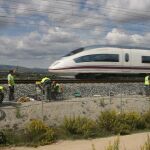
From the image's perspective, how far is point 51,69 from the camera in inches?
1086

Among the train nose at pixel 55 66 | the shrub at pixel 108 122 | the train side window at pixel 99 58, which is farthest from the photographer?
the train side window at pixel 99 58

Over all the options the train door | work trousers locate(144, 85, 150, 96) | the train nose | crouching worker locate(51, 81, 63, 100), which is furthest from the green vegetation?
the train door

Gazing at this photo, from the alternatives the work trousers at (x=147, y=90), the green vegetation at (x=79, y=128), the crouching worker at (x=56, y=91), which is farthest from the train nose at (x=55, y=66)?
the green vegetation at (x=79, y=128)

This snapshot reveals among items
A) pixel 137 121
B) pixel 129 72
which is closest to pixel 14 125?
pixel 137 121

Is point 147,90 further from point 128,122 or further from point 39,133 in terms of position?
point 39,133

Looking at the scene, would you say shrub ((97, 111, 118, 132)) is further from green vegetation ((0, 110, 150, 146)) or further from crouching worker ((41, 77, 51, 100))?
crouching worker ((41, 77, 51, 100))

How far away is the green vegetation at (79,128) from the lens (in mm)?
17297

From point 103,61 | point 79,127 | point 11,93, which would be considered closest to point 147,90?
point 103,61

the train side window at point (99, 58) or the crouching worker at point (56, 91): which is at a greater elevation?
the train side window at point (99, 58)

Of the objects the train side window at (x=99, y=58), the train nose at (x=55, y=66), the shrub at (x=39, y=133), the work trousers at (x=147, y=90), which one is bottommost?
the shrub at (x=39, y=133)

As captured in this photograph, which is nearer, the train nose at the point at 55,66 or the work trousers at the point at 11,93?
the work trousers at the point at 11,93

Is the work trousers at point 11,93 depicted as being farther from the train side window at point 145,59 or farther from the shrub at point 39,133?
the train side window at point 145,59

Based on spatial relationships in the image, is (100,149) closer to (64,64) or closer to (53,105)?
(53,105)

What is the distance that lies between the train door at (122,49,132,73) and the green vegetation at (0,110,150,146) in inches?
328
